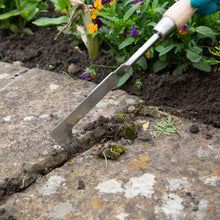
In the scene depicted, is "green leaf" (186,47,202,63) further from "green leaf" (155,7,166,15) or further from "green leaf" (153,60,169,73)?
"green leaf" (155,7,166,15)

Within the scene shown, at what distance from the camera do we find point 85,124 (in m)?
1.88

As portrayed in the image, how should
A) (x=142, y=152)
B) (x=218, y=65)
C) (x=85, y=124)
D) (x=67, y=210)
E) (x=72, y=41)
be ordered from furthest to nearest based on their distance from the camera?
(x=72, y=41)
(x=218, y=65)
(x=85, y=124)
(x=142, y=152)
(x=67, y=210)

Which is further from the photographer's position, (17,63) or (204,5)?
(17,63)

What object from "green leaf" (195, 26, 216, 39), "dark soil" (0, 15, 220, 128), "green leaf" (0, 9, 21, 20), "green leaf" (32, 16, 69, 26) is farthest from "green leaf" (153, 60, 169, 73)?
"green leaf" (0, 9, 21, 20)

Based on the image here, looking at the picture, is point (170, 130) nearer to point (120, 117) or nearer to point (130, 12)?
point (120, 117)

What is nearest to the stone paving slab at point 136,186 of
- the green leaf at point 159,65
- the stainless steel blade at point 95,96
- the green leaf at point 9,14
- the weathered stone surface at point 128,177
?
the weathered stone surface at point 128,177

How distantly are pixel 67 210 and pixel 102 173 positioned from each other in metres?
0.25

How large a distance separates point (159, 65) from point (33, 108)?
0.80 meters

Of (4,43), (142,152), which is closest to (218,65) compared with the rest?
(142,152)

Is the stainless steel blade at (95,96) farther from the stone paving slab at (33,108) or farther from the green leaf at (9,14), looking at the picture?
the green leaf at (9,14)

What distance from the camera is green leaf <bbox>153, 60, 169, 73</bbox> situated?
217cm

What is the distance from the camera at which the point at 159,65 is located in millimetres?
2182

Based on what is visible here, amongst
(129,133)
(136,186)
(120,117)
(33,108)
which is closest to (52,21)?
(33,108)

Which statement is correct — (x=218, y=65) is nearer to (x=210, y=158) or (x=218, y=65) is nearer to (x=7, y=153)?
(x=210, y=158)
